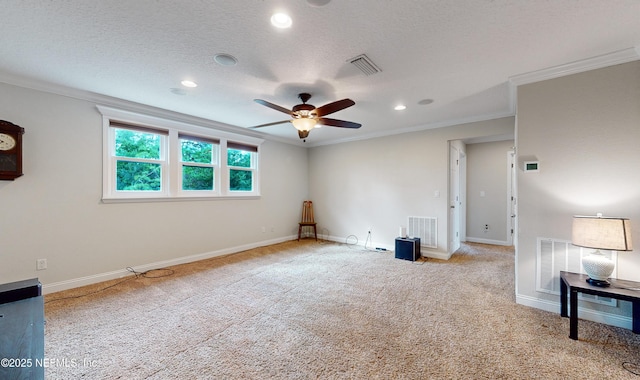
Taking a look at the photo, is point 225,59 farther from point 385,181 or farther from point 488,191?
point 488,191

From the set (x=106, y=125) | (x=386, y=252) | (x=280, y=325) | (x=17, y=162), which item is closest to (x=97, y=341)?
(x=280, y=325)

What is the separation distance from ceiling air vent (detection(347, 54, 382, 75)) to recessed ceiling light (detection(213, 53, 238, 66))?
113 centimetres

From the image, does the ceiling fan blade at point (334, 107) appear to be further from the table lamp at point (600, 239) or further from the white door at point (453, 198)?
the white door at point (453, 198)

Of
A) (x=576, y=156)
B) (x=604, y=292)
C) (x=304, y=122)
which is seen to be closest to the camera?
(x=604, y=292)

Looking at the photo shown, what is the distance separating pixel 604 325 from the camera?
7.68ft

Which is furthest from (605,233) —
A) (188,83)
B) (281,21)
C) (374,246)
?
(188,83)

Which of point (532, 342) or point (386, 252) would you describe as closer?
point (532, 342)

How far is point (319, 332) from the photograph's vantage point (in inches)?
88.0

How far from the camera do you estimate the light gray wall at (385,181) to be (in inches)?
181

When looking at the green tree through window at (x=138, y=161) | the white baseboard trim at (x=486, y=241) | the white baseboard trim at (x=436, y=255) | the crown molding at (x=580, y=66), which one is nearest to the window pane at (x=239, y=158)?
the green tree through window at (x=138, y=161)

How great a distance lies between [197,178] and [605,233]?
5.29m

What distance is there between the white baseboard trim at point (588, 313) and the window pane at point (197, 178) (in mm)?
4925

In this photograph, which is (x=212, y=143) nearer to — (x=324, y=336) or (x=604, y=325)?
(x=324, y=336)

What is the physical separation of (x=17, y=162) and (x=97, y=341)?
228 centimetres
